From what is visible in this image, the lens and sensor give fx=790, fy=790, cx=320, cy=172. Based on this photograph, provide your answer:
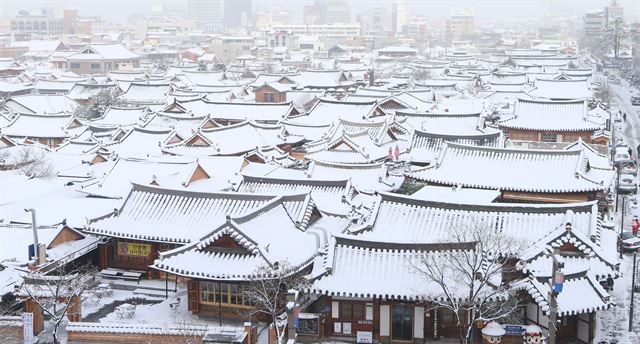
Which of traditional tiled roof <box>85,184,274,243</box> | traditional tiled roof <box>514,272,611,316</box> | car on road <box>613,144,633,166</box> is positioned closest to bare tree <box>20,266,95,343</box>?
traditional tiled roof <box>85,184,274,243</box>

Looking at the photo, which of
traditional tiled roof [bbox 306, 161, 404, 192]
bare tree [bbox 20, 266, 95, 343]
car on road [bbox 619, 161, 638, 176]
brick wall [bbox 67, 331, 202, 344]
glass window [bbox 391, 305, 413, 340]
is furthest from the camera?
car on road [bbox 619, 161, 638, 176]

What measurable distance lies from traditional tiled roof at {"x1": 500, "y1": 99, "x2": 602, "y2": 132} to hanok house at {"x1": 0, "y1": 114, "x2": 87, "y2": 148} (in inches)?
1310

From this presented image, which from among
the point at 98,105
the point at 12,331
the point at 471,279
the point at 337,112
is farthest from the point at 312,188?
the point at 98,105

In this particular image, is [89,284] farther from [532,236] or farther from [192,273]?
[532,236]

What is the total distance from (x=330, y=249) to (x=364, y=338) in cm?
285

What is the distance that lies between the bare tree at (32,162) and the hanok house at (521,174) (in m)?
20.6

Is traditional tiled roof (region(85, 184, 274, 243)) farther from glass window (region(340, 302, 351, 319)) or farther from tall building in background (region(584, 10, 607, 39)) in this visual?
tall building in background (region(584, 10, 607, 39))

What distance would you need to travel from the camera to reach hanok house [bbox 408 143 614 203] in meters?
34.3

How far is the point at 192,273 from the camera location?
2459 cm

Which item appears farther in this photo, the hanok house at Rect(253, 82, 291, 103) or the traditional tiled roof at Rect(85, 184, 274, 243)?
the hanok house at Rect(253, 82, 291, 103)

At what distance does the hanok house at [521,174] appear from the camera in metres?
34.3

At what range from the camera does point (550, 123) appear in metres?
51.3

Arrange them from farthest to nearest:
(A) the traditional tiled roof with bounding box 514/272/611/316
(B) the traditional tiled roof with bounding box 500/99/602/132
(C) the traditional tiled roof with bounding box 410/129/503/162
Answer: (B) the traditional tiled roof with bounding box 500/99/602/132
(C) the traditional tiled roof with bounding box 410/129/503/162
(A) the traditional tiled roof with bounding box 514/272/611/316

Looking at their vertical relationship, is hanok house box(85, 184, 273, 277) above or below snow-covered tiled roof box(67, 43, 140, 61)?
below
